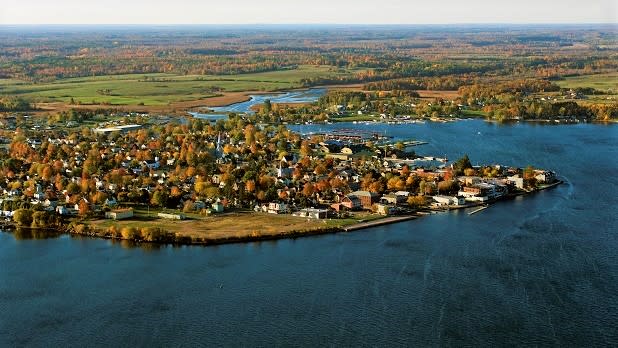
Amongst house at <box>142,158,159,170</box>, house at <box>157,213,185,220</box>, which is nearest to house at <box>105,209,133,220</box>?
house at <box>157,213,185,220</box>

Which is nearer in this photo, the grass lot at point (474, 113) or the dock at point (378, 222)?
the dock at point (378, 222)

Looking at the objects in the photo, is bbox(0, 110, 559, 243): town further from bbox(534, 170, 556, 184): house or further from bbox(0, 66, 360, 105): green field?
bbox(0, 66, 360, 105): green field

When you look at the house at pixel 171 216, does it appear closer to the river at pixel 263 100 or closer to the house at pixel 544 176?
the house at pixel 544 176

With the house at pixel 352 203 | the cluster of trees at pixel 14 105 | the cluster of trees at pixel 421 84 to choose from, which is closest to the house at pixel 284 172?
the house at pixel 352 203

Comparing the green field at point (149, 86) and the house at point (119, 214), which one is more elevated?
the house at point (119, 214)

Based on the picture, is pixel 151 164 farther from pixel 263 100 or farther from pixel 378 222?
pixel 263 100

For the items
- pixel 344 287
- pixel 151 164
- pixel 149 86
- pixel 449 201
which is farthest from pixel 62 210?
pixel 149 86

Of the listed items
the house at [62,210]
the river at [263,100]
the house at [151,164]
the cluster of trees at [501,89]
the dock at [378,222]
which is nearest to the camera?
the dock at [378,222]
